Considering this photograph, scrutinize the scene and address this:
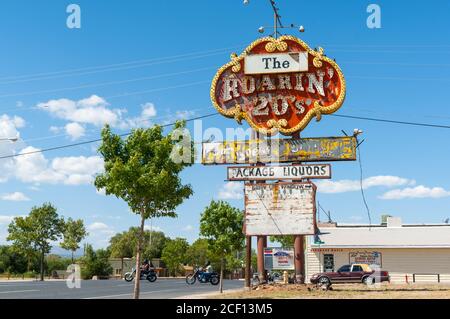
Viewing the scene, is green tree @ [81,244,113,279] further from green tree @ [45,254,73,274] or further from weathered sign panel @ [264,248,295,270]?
weathered sign panel @ [264,248,295,270]

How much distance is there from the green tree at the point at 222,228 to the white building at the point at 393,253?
46.3 ft

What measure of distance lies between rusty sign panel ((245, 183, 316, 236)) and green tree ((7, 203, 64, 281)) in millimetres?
38811

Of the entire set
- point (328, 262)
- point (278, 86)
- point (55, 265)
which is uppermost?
point (278, 86)

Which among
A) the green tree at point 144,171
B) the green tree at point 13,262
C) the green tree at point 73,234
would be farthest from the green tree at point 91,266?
the green tree at point 144,171

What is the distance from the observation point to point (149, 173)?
79.5 ft

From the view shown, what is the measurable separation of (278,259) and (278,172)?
1073 cm

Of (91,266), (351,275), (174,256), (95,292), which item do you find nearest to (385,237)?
(351,275)

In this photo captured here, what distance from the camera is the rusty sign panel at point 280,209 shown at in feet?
95.9

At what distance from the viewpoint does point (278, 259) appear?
3847 centimetres

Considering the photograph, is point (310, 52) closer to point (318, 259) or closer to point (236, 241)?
→ point (236, 241)

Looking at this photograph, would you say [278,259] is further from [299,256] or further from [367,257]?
[367,257]

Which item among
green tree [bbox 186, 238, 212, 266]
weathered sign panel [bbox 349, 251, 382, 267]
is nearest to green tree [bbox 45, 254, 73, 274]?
green tree [bbox 186, 238, 212, 266]

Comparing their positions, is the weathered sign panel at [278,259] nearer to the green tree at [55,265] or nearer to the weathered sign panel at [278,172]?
the weathered sign panel at [278,172]

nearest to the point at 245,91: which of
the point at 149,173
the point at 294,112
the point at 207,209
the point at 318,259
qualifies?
the point at 294,112
